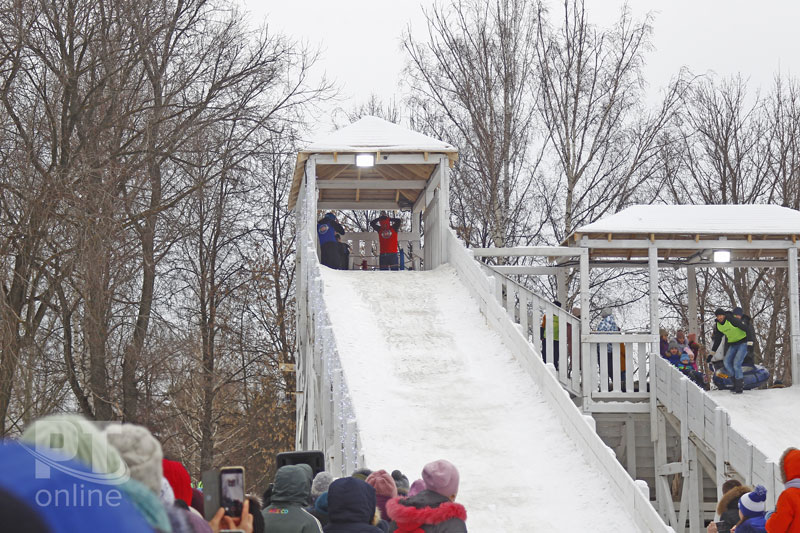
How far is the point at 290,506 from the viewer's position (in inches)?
201

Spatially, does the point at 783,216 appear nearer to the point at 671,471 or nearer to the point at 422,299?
the point at 671,471

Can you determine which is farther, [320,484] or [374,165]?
[374,165]

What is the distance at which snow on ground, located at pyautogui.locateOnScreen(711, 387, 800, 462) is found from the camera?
15.3 metres

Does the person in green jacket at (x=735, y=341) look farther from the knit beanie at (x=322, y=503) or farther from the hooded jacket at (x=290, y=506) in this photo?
the hooded jacket at (x=290, y=506)

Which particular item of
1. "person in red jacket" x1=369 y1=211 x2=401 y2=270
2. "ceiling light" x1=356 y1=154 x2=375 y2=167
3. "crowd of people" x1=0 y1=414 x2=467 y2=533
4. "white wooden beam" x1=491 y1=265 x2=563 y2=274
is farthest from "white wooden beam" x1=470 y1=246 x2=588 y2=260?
"crowd of people" x1=0 y1=414 x2=467 y2=533

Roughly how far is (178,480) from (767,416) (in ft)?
46.5

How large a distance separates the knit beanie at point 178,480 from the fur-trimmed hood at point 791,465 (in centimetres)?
386

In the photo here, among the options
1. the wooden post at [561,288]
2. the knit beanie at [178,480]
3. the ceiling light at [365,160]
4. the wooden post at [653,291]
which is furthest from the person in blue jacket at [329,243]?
the knit beanie at [178,480]

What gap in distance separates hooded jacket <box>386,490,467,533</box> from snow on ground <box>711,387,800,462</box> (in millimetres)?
10312

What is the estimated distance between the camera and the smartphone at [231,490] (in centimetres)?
337

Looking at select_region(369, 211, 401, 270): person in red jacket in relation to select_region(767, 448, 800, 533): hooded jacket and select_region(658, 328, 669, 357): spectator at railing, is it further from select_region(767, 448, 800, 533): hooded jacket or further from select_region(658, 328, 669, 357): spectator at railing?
select_region(767, 448, 800, 533): hooded jacket

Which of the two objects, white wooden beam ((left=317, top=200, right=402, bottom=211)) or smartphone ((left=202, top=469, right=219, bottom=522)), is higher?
white wooden beam ((left=317, top=200, right=402, bottom=211))

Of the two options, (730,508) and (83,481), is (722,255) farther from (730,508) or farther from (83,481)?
(83,481)

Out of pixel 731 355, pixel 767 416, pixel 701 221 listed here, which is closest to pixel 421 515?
pixel 767 416
